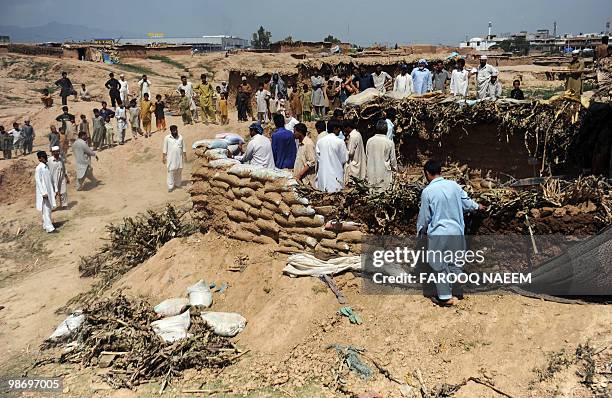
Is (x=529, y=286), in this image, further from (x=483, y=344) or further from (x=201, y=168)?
(x=201, y=168)

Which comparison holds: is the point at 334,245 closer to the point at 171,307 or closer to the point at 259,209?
the point at 259,209

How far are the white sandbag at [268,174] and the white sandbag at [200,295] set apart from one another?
4.42 ft

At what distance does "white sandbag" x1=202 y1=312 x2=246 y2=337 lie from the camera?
4855 mm

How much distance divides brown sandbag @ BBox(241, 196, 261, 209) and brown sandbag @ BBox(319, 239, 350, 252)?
0.99 metres

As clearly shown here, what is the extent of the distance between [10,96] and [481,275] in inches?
839

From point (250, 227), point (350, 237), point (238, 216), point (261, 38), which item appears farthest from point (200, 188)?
point (261, 38)

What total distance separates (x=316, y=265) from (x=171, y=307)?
5.12ft

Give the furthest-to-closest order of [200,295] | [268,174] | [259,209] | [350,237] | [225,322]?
[259,209], [268,174], [200,295], [350,237], [225,322]

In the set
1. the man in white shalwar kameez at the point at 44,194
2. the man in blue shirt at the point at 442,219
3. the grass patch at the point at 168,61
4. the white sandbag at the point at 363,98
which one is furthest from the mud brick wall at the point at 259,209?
the grass patch at the point at 168,61

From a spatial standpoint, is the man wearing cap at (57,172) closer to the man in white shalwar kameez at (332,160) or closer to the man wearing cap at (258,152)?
the man wearing cap at (258,152)

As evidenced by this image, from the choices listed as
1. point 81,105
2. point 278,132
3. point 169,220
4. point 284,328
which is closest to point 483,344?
point 284,328

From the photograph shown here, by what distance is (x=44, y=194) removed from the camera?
9602 mm

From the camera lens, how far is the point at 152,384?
4.28m

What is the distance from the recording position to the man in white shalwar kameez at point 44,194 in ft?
31.7
